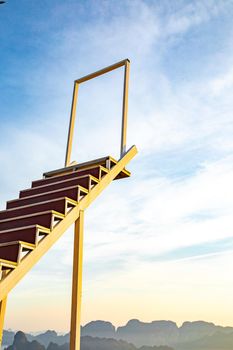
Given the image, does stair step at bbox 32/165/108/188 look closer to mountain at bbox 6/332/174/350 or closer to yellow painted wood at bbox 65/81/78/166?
yellow painted wood at bbox 65/81/78/166

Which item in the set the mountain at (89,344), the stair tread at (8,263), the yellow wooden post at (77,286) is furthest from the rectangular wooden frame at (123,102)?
the mountain at (89,344)

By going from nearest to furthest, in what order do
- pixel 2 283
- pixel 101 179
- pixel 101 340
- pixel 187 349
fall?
1. pixel 2 283
2. pixel 101 179
3. pixel 101 340
4. pixel 187 349

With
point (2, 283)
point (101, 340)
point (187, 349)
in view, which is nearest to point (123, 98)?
point (2, 283)

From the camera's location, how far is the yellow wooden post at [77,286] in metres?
3.54

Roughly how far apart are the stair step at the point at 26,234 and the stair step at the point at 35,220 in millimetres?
105

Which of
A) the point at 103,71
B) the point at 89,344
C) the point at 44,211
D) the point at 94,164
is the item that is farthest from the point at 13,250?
the point at 89,344

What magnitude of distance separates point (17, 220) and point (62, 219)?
0.42 metres

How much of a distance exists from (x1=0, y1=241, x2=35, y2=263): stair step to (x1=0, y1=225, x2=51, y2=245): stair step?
128mm

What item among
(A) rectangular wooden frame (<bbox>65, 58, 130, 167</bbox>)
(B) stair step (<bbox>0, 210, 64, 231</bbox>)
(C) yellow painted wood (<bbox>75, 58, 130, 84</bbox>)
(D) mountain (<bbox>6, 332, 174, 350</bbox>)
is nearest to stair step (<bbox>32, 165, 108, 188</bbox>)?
(A) rectangular wooden frame (<bbox>65, 58, 130, 167</bbox>)

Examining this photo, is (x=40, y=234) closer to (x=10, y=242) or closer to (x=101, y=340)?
(x=10, y=242)

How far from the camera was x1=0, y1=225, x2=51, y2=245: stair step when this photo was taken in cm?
329

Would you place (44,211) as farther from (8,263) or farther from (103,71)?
(103,71)

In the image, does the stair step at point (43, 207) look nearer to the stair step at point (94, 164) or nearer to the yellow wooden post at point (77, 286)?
the yellow wooden post at point (77, 286)

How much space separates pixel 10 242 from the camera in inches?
125
